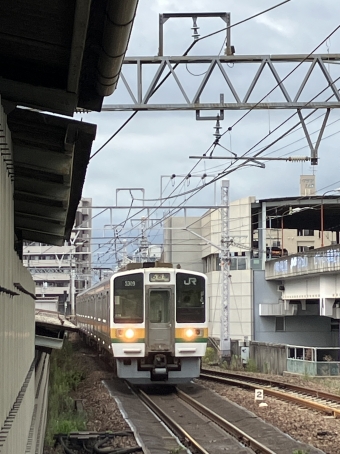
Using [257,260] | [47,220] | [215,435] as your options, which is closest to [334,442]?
[215,435]

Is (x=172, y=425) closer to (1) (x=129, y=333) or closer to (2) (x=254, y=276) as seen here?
(1) (x=129, y=333)

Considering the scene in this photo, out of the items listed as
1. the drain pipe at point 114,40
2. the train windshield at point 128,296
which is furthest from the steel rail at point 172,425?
the drain pipe at point 114,40

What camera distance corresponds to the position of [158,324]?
53.6 ft

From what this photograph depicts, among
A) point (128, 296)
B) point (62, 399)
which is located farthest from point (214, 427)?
point (128, 296)

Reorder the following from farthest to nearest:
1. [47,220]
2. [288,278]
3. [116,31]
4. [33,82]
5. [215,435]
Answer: [288,278]
[215,435]
[47,220]
[33,82]
[116,31]

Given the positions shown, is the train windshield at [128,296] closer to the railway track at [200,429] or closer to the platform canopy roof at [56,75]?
the railway track at [200,429]

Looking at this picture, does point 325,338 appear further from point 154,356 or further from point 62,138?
point 62,138

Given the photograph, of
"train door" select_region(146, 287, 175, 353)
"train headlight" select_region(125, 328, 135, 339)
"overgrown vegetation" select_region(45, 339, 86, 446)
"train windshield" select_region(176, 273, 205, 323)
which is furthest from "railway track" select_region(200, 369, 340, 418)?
"overgrown vegetation" select_region(45, 339, 86, 446)

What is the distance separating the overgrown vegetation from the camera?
434 inches

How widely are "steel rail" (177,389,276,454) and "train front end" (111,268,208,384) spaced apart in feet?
3.69

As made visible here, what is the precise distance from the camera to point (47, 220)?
25.8ft

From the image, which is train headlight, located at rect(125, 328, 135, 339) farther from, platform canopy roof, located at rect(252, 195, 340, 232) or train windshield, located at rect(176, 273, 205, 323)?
platform canopy roof, located at rect(252, 195, 340, 232)

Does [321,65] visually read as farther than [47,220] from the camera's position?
Yes

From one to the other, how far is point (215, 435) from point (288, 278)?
2110 centimetres
